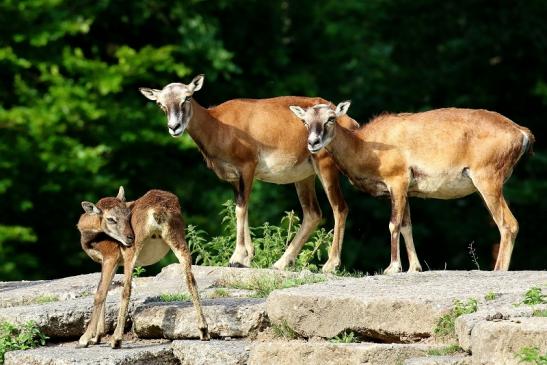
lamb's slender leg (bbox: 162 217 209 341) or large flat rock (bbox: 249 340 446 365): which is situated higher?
lamb's slender leg (bbox: 162 217 209 341)

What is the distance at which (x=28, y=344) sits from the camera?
1148cm

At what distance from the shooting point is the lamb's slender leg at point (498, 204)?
12984 millimetres

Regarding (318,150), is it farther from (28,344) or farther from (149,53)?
(149,53)

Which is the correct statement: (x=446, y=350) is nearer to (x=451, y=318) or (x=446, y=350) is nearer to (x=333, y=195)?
(x=451, y=318)

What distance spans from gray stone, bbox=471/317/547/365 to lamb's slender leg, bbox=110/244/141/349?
3016 mm

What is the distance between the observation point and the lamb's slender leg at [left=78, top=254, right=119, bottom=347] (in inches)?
444

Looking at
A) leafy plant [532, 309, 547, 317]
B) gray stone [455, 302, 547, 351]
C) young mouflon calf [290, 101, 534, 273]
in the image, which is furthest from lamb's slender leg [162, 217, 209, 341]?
leafy plant [532, 309, 547, 317]

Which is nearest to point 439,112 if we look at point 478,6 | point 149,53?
point 149,53

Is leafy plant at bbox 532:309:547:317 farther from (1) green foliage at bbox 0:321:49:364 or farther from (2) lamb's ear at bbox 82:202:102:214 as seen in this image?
(1) green foliage at bbox 0:321:49:364

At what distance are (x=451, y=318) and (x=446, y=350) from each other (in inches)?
13.1

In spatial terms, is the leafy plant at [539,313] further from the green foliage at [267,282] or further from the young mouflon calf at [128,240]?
the green foliage at [267,282]

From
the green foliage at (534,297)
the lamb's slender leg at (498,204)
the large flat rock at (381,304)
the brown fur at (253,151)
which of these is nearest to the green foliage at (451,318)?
the large flat rock at (381,304)

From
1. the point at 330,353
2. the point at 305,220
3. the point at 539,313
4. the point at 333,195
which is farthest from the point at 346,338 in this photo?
the point at 305,220

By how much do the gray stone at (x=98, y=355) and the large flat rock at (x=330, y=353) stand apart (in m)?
0.87
